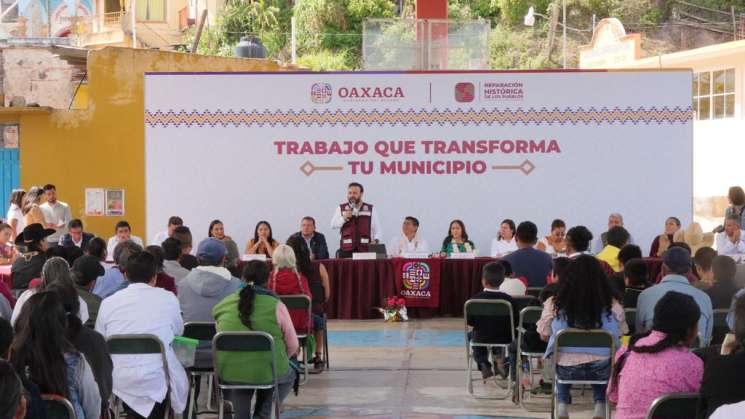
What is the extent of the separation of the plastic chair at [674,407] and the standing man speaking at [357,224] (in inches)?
373

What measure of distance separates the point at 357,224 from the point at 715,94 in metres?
17.6

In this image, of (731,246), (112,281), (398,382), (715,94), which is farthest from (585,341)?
(715,94)

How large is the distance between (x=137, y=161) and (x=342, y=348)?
6.30 metres

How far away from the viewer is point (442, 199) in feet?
53.9

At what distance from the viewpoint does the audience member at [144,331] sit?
6871 mm

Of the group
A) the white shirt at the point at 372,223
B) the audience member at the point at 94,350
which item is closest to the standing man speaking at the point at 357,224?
the white shirt at the point at 372,223

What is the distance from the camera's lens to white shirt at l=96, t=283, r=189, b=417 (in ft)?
22.5

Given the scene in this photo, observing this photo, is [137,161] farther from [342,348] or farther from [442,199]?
[342,348]

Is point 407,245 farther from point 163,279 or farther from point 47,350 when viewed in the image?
point 47,350

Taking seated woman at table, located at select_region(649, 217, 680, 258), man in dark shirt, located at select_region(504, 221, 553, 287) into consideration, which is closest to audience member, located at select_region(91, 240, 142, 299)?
man in dark shirt, located at select_region(504, 221, 553, 287)

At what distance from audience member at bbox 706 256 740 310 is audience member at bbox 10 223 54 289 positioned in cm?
524

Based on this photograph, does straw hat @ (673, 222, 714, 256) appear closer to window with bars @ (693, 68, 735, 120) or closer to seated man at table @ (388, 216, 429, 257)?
seated man at table @ (388, 216, 429, 257)

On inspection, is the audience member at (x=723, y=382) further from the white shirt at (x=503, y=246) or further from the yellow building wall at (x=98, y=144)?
the yellow building wall at (x=98, y=144)

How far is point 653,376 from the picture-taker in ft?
19.0
